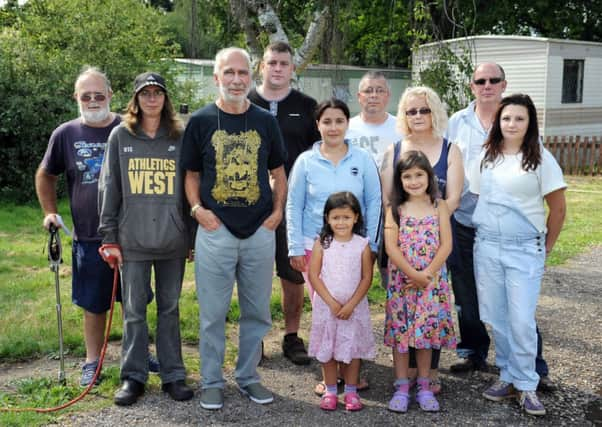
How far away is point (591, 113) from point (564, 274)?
1478 cm

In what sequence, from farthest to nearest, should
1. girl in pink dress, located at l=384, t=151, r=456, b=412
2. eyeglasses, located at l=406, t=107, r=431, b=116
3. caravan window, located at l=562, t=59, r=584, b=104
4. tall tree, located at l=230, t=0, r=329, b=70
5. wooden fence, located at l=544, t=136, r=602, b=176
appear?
1. caravan window, located at l=562, t=59, r=584, b=104
2. wooden fence, located at l=544, t=136, r=602, b=176
3. tall tree, located at l=230, t=0, r=329, b=70
4. eyeglasses, located at l=406, t=107, r=431, b=116
5. girl in pink dress, located at l=384, t=151, r=456, b=412

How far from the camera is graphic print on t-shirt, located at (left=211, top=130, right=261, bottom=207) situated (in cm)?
416

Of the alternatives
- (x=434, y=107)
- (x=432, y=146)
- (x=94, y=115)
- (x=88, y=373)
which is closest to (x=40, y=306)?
(x=88, y=373)

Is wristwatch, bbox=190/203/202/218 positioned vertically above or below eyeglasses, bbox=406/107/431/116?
below

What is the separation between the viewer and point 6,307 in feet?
21.0

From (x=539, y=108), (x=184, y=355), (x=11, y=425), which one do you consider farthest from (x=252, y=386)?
(x=539, y=108)

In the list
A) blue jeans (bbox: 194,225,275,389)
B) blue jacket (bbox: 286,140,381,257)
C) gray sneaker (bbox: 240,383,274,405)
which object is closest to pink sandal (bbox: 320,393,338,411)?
gray sneaker (bbox: 240,383,274,405)

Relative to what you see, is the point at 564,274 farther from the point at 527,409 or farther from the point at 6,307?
the point at 6,307

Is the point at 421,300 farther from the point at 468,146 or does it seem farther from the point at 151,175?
the point at 151,175

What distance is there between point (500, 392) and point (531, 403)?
0.81ft

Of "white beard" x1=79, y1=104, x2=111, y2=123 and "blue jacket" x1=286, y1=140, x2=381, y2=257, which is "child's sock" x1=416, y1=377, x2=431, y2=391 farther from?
"white beard" x1=79, y1=104, x2=111, y2=123

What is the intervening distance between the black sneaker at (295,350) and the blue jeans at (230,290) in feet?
2.15

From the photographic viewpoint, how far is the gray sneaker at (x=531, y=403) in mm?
4184

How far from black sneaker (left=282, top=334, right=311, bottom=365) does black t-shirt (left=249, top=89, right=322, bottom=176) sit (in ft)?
4.29
